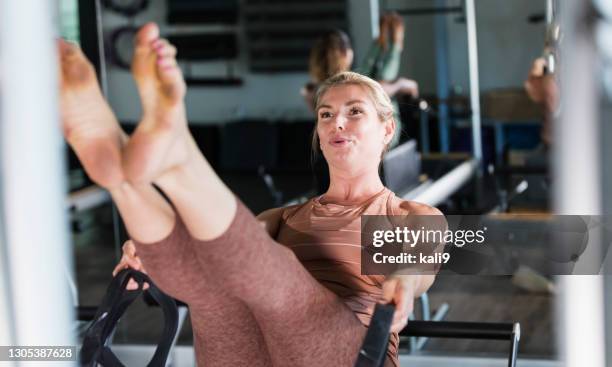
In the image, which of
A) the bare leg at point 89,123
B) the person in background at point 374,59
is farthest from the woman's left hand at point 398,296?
the person in background at point 374,59

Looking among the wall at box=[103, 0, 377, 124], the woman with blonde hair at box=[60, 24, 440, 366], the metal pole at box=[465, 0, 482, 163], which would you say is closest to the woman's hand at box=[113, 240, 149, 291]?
the woman with blonde hair at box=[60, 24, 440, 366]

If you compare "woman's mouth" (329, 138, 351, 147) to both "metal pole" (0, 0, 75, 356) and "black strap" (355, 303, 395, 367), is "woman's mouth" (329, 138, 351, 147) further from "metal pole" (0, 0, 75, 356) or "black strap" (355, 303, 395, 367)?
"metal pole" (0, 0, 75, 356)

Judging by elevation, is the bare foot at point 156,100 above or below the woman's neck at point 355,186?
above

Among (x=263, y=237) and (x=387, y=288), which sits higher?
(x=263, y=237)

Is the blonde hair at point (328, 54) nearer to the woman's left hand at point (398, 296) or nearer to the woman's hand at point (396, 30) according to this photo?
the woman's hand at point (396, 30)

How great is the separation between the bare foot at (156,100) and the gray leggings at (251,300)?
0.17 metres

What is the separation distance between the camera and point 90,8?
11.8 ft

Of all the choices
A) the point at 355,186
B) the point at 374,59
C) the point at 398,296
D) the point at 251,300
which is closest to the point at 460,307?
the point at 374,59

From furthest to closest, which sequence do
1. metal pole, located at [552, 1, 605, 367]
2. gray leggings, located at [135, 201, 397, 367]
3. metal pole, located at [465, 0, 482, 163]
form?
metal pole, located at [465, 0, 482, 163] → gray leggings, located at [135, 201, 397, 367] → metal pole, located at [552, 1, 605, 367]

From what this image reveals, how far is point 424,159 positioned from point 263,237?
10.1ft

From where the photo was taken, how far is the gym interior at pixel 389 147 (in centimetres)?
113

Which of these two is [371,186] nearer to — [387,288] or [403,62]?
[387,288]

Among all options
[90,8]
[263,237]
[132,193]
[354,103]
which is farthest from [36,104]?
[90,8]

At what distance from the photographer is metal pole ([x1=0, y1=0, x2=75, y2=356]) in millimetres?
1138
